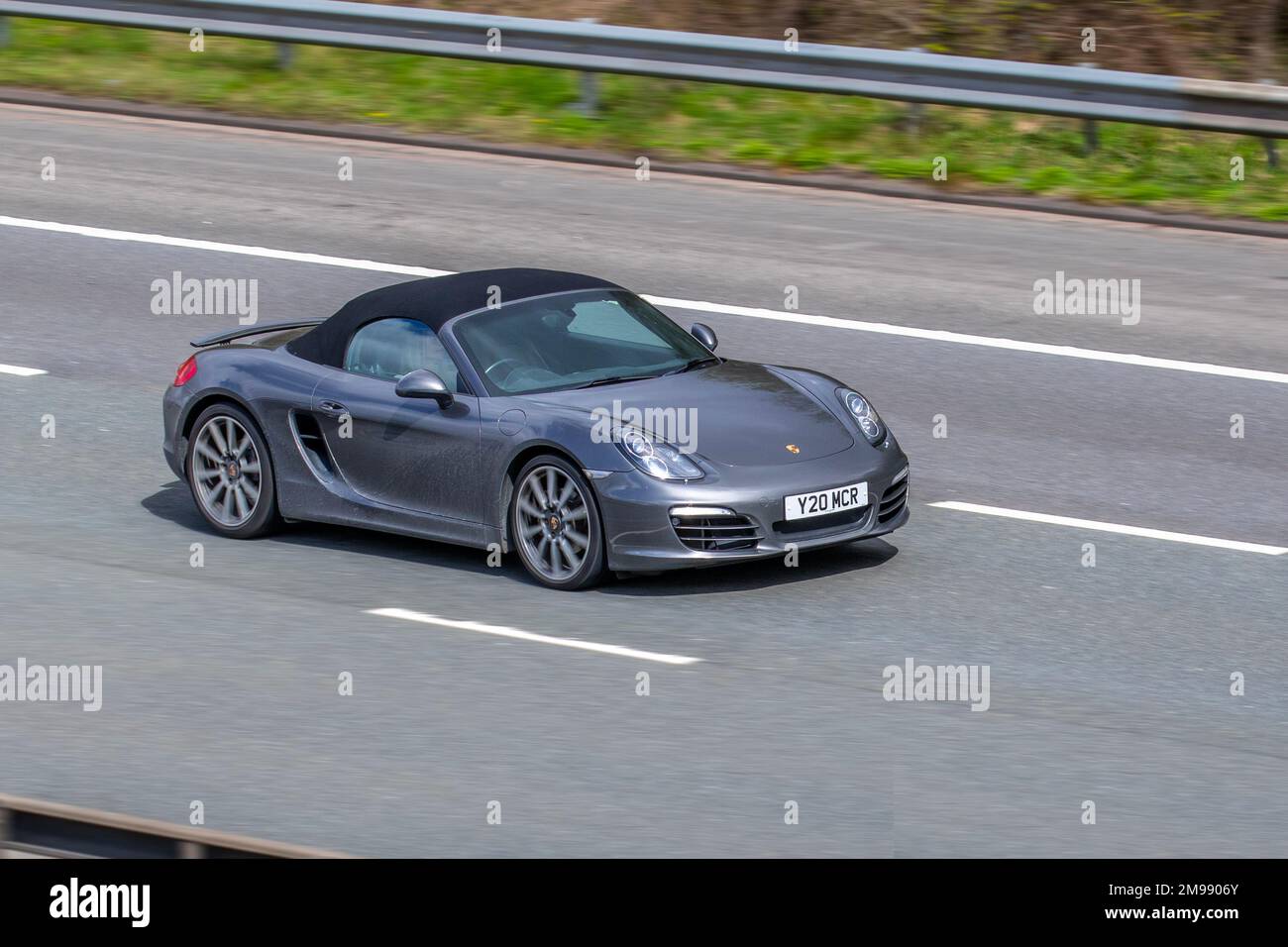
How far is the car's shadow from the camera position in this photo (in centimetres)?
985

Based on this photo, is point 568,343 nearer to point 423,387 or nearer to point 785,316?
point 423,387

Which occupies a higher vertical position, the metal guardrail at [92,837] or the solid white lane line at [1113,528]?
the metal guardrail at [92,837]

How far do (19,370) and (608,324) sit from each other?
14.8 ft

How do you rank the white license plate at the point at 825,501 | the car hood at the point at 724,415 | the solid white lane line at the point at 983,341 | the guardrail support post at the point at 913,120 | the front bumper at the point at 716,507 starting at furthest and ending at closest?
the guardrail support post at the point at 913,120
the solid white lane line at the point at 983,341
the car hood at the point at 724,415
the white license plate at the point at 825,501
the front bumper at the point at 716,507

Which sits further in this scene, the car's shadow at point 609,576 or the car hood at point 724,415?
the car's shadow at point 609,576

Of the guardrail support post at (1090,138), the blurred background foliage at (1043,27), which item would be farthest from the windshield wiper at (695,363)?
the blurred background foliage at (1043,27)

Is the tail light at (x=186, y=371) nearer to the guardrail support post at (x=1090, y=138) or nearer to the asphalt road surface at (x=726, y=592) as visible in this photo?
the asphalt road surface at (x=726, y=592)

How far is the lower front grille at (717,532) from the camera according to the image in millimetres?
9461

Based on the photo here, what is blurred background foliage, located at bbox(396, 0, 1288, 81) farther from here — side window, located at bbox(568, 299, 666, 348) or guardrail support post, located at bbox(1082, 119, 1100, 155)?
side window, located at bbox(568, 299, 666, 348)

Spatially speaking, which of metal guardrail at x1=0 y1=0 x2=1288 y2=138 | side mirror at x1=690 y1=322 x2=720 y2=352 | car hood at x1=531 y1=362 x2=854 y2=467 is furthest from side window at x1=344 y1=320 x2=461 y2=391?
metal guardrail at x1=0 y1=0 x2=1288 y2=138

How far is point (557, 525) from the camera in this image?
9742mm

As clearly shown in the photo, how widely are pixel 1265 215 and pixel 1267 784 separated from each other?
9.67 meters

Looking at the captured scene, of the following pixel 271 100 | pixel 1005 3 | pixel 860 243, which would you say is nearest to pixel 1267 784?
pixel 860 243

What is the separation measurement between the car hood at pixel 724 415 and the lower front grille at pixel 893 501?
0.97 ft
